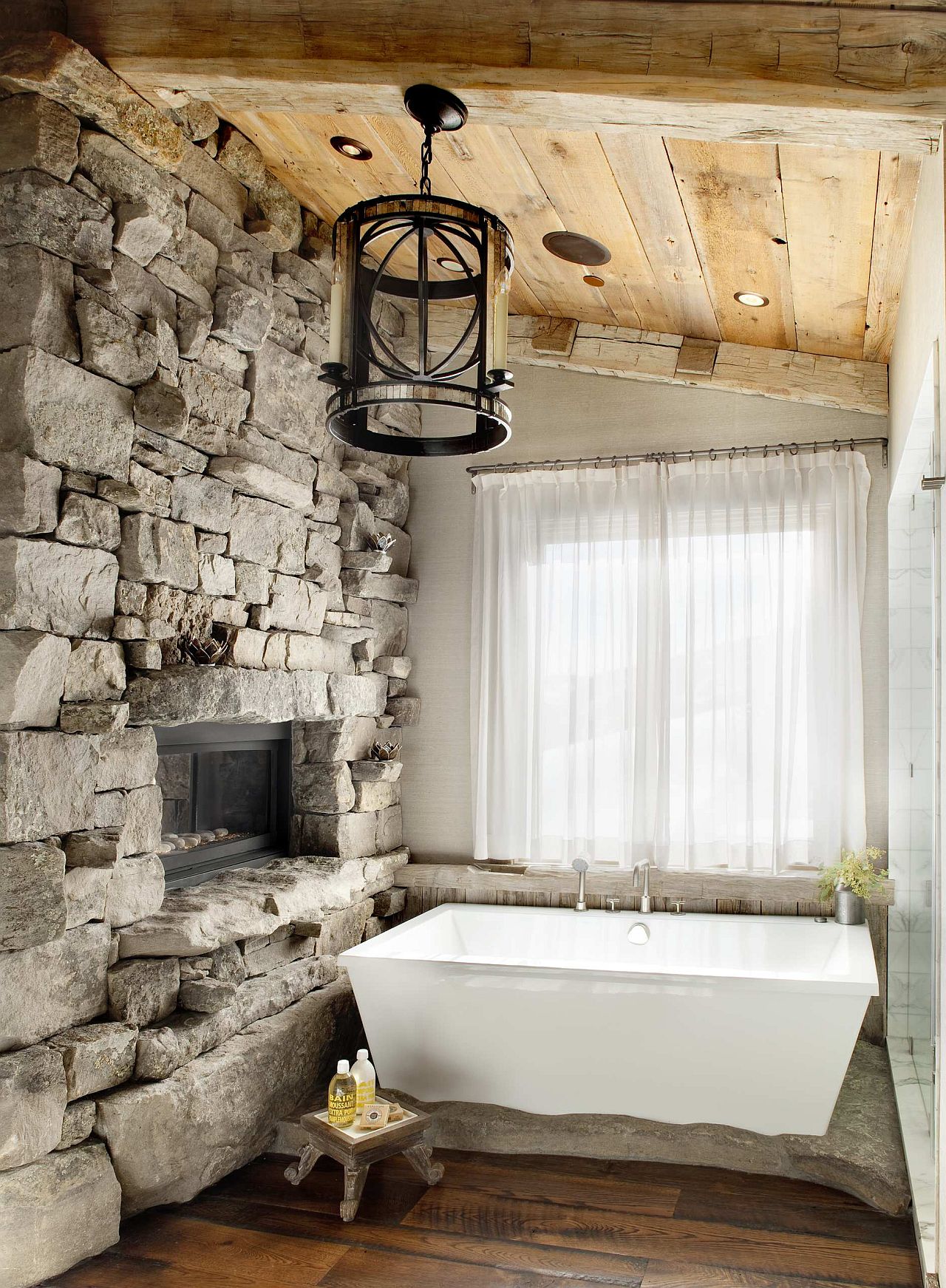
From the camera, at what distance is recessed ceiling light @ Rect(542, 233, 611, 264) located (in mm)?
3332

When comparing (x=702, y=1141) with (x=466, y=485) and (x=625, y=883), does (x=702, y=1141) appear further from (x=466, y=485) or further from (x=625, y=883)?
(x=466, y=485)

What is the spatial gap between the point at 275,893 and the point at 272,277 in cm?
214

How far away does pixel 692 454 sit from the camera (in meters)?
4.14

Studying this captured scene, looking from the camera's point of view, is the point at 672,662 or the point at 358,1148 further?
the point at 672,662

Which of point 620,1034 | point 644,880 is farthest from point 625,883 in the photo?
point 620,1034

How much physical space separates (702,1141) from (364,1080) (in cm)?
105

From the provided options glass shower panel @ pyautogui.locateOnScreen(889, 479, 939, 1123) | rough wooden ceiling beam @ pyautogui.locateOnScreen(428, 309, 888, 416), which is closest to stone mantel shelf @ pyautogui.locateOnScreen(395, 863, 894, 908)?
glass shower panel @ pyautogui.locateOnScreen(889, 479, 939, 1123)

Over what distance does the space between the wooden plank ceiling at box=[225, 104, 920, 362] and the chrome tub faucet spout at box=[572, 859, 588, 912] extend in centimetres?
215

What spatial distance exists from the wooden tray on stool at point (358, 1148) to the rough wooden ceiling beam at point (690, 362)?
2.70 meters

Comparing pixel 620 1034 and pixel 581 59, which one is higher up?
pixel 581 59

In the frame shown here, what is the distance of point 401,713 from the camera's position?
4418 millimetres

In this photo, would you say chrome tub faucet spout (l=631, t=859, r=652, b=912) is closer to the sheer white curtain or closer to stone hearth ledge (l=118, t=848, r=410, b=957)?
the sheer white curtain

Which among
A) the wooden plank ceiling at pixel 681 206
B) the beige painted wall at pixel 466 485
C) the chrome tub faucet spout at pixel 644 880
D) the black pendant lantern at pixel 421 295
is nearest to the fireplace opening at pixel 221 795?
the beige painted wall at pixel 466 485

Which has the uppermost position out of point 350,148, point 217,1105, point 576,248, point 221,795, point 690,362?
point 350,148
